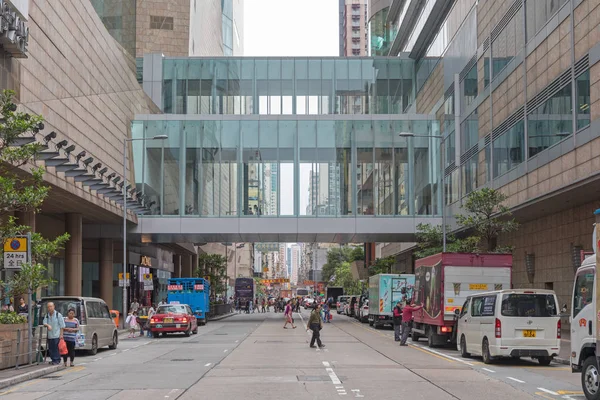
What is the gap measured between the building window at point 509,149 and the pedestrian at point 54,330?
935 inches

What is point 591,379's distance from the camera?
1324cm

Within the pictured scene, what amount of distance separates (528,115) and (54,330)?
23731mm

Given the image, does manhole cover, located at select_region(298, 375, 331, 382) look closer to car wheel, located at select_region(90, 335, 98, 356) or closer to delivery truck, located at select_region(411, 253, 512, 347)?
delivery truck, located at select_region(411, 253, 512, 347)

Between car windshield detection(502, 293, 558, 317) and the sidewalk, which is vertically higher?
car windshield detection(502, 293, 558, 317)

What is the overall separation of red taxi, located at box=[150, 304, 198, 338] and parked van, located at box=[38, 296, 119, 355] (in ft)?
27.4

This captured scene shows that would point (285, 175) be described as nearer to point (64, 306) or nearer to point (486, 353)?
point (64, 306)

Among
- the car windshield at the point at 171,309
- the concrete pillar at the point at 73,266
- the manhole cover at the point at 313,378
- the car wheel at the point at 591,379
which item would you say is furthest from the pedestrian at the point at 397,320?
the concrete pillar at the point at 73,266

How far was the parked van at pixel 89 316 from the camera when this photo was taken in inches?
971

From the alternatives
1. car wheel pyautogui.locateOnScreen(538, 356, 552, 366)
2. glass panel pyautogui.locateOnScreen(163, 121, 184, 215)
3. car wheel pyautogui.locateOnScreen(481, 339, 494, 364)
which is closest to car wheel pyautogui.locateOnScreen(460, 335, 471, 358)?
car wheel pyautogui.locateOnScreen(481, 339, 494, 364)

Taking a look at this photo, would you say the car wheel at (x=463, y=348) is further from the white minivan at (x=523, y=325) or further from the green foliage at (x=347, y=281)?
the green foliage at (x=347, y=281)

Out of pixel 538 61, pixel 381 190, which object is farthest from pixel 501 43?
pixel 381 190

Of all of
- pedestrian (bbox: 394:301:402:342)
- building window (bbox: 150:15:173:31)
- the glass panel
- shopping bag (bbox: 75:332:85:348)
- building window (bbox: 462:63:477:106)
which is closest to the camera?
shopping bag (bbox: 75:332:85:348)

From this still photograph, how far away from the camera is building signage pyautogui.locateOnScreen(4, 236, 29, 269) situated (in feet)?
64.8

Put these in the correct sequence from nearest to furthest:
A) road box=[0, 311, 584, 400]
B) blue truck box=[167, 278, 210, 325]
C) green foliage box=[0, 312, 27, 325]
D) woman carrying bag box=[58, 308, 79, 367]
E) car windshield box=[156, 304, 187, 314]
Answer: road box=[0, 311, 584, 400] < green foliage box=[0, 312, 27, 325] < woman carrying bag box=[58, 308, 79, 367] < car windshield box=[156, 304, 187, 314] < blue truck box=[167, 278, 210, 325]
